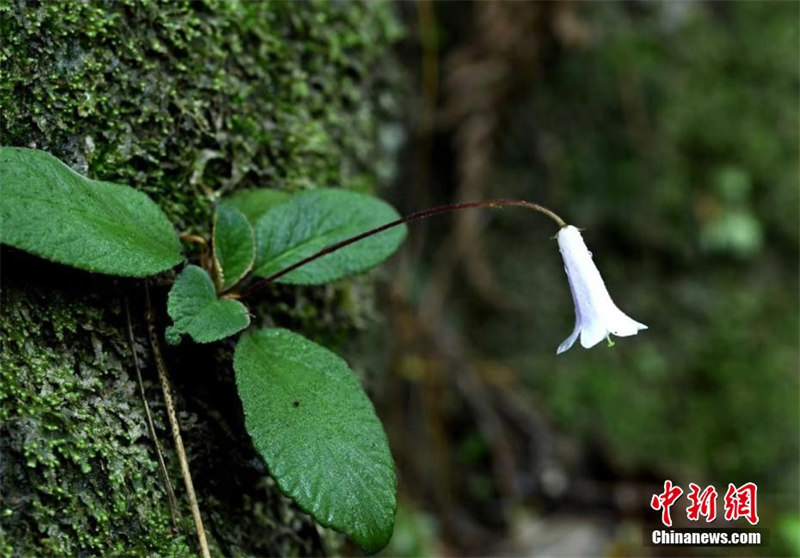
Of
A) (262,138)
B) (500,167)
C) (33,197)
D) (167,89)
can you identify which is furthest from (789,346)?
(33,197)

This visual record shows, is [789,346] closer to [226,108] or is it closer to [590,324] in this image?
[590,324]

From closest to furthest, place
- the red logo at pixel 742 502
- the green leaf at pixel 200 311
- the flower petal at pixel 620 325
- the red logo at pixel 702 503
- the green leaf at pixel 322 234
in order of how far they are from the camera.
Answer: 1. the green leaf at pixel 200 311
2. the flower petal at pixel 620 325
3. the green leaf at pixel 322 234
4. the red logo at pixel 702 503
5. the red logo at pixel 742 502

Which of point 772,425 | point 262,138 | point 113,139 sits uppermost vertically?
point 262,138

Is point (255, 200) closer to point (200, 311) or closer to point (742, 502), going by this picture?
point (200, 311)

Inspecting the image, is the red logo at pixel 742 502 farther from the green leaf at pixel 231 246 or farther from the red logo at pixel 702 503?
the green leaf at pixel 231 246

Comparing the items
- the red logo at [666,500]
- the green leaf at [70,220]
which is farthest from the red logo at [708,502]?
the green leaf at [70,220]

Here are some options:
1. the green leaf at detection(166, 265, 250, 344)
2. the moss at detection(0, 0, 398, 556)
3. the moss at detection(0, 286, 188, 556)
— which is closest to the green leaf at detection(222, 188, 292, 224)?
the moss at detection(0, 0, 398, 556)
